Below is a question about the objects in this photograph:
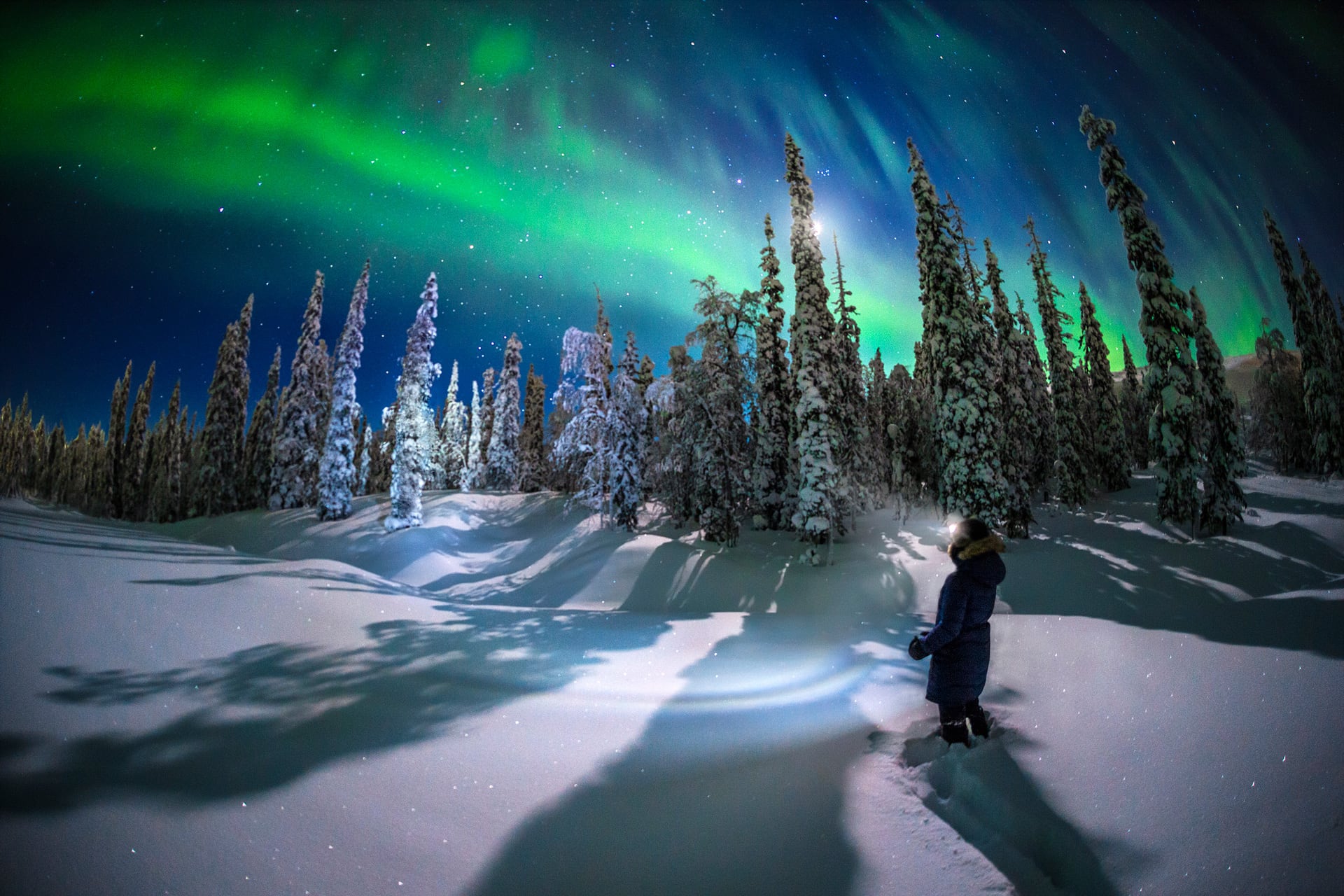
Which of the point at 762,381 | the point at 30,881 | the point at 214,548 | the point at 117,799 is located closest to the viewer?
the point at 30,881

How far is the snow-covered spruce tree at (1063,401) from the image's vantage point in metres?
25.2

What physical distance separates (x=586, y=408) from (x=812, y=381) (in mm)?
11294

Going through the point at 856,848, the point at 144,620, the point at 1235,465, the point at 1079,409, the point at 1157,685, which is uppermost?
→ the point at 1079,409

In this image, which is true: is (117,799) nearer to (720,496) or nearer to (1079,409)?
(720,496)

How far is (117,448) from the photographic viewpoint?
44.0 m

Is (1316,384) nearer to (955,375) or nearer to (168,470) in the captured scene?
(955,375)

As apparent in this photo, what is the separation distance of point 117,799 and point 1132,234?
87.6 feet

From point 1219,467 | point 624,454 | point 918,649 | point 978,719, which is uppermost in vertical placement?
point 624,454

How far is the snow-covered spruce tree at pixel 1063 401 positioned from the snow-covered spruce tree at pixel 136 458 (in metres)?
70.1

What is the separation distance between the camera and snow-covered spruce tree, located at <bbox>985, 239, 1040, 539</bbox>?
19625 mm

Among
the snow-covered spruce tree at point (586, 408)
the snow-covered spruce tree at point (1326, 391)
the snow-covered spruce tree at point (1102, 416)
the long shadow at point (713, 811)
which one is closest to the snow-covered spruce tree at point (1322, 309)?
the snow-covered spruce tree at point (1326, 391)

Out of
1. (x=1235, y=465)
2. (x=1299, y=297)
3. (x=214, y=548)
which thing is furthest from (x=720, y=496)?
(x=1299, y=297)

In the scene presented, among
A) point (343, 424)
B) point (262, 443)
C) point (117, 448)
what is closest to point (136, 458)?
point (117, 448)

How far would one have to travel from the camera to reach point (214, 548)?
10.6 metres
